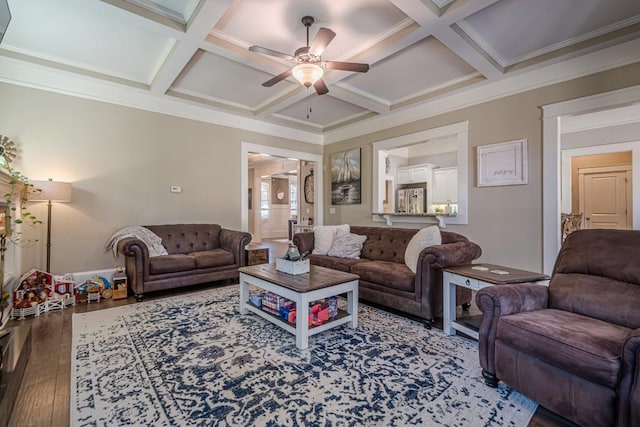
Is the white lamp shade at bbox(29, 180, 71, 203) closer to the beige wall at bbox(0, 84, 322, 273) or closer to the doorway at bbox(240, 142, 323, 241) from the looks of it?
the beige wall at bbox(0, 84, 322, 273)

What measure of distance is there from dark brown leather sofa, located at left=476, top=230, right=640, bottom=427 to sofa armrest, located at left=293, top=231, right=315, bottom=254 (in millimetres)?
2769

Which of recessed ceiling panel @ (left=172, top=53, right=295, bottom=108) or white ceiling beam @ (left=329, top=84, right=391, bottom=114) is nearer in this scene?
recessed ceiling panel @ (left=172, top=53, right=295, bottom=108)

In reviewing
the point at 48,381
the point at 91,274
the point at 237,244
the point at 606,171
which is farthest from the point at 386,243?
the point at 606,171

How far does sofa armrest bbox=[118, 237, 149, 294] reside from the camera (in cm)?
349

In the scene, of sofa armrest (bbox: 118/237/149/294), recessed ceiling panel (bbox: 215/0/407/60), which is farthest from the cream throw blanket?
recessed ceiling panel (bbox: 215/0/407/60)

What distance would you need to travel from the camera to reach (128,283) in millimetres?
3875

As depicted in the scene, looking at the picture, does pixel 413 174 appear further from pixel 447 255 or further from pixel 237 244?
pixel 447 255

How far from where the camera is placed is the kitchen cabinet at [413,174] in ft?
25.4

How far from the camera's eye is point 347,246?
4.09m

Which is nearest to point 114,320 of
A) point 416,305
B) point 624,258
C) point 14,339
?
point 14,339

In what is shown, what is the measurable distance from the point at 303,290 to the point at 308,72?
6.67 feet

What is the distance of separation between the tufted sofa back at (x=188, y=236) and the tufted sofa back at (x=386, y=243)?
8.04 feet

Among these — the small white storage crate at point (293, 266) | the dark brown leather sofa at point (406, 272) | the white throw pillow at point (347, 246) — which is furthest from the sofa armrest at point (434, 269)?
the white throw pillow at point (347, 246)

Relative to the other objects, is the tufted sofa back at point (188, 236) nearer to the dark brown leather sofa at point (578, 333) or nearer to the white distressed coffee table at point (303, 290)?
the white distressed coffee table at point (303, 290)
